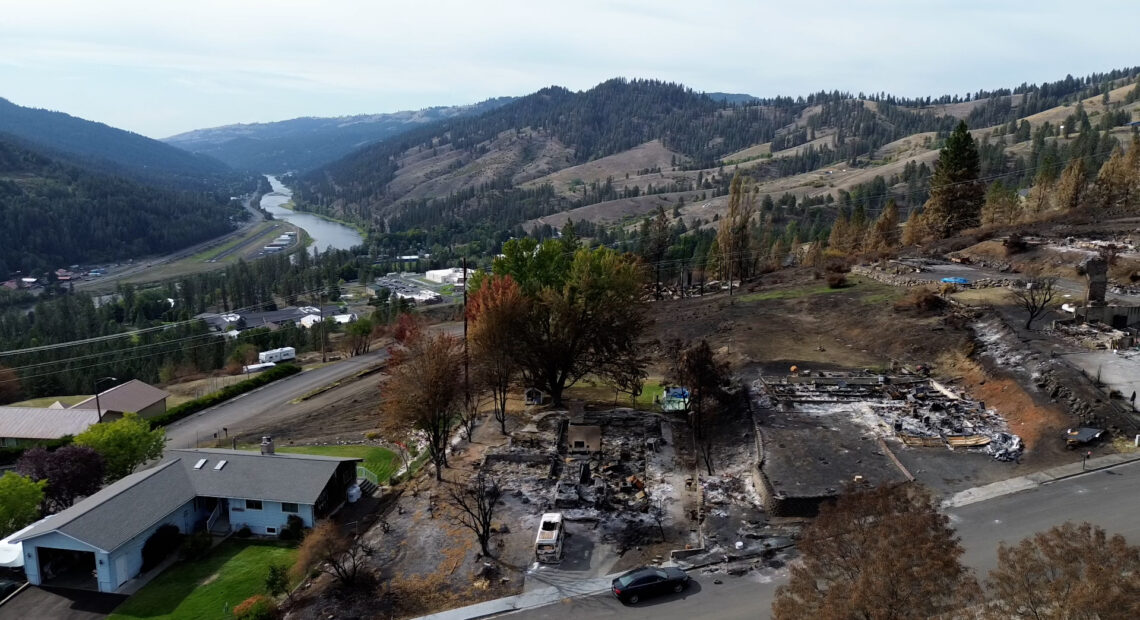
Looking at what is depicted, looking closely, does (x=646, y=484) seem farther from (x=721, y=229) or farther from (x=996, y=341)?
(x=721, y=229)

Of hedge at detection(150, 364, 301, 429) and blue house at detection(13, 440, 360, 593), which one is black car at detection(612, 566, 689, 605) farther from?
hedge at detection(150, 364, 301, 429)

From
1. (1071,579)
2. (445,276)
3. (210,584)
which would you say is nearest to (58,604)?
(210,584)

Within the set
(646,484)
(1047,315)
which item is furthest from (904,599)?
(1047,315)

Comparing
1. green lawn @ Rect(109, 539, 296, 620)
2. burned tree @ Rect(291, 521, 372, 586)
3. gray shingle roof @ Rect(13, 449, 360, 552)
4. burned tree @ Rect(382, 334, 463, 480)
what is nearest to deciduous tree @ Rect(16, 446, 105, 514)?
gray shingle roof @ Rect(13, 449, 360, 552)

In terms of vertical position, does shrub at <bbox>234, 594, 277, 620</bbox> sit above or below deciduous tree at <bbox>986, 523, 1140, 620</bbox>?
below

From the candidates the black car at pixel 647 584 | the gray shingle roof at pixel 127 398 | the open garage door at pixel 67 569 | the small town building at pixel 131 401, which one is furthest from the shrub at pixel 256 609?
the gray shingle roof at pixel 127 398

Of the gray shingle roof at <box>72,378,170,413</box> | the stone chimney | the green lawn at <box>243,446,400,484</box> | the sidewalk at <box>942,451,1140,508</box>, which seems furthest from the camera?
the gray shingle roof at <box>72,378,170,413</box>

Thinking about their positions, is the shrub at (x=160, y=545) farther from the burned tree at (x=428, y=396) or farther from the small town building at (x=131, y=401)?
the small town building at (x=131, y=401)
